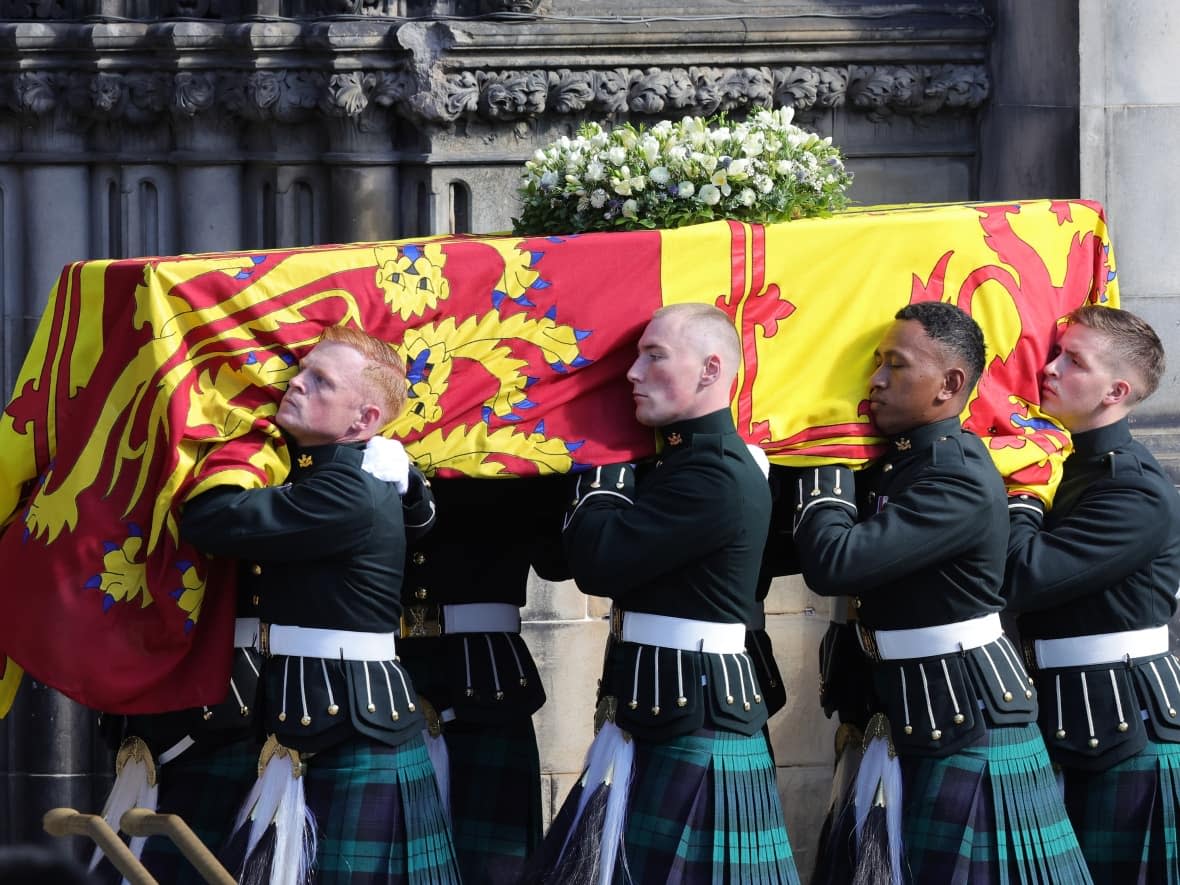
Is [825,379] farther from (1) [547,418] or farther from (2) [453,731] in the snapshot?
(2) [453,731]

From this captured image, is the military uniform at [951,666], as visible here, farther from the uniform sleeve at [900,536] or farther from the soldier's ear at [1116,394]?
the soldier's ear at [1116,394]

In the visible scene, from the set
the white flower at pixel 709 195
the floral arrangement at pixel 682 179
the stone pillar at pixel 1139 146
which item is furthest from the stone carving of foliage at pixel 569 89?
the white flower at pixel 709 195

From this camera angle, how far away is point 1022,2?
6.63 m

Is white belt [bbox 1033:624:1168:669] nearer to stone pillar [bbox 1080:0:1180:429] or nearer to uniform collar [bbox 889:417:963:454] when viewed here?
uniform collar [bbox 889:417:963:454]

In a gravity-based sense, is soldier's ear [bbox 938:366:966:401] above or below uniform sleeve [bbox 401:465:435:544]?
above

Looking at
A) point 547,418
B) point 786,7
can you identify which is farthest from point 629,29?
point 547,418

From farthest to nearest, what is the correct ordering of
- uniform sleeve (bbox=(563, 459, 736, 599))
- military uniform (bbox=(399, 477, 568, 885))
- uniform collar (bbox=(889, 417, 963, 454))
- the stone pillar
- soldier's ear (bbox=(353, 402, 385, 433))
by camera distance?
the stone pillar
military uniform (bbox=(399, 477, 568, 885))
uniform collar (bbox=(889, 417, 963, 454))
soldier's ear (bbox=(353, 402, 385, 433))
uniform sleeve (bbox=(563, 459, 736, 599))

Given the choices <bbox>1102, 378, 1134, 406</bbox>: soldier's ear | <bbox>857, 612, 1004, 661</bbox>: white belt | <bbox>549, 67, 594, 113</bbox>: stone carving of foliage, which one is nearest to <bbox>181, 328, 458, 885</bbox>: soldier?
<bbox>857, 612, 1004, 661</bbox>: white belt

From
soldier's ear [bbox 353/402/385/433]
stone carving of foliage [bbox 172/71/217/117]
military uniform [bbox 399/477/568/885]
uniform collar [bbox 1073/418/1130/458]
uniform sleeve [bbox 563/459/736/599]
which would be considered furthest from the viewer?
stone carving of foliage [bbox 172/71/217/117]

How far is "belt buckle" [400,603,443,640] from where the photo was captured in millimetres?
5148

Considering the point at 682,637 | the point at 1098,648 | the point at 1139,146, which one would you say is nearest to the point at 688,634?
the point at 682,637

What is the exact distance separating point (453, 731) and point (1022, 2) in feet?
10.4

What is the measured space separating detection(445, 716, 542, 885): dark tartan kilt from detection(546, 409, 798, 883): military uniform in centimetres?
51

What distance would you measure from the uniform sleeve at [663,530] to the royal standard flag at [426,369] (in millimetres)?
245
